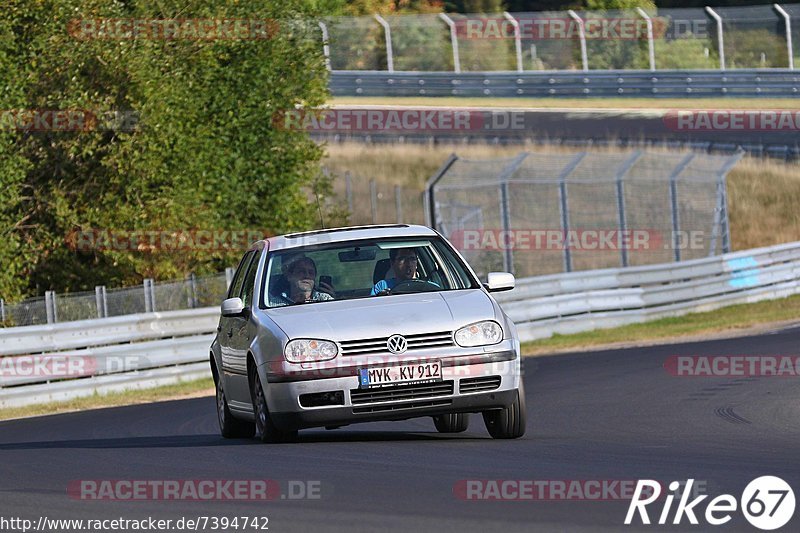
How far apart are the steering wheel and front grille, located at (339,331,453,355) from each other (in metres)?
0.90

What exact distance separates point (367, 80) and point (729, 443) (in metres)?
39.9

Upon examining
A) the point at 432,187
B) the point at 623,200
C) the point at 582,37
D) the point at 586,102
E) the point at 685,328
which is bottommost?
the point at 685,328

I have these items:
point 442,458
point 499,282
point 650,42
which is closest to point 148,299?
point 499,282

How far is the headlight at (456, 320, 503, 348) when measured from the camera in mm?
10391

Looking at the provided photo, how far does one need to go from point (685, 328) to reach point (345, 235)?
14.1 m

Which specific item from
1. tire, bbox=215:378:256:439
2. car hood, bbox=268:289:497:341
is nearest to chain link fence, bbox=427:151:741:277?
tire, bbox=215:378:256:439

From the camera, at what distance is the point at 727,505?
718cm

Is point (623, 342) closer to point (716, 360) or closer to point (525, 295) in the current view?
point (525, 295)

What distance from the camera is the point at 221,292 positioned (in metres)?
24.1

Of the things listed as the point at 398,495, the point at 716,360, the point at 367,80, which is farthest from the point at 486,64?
the point at 398,495

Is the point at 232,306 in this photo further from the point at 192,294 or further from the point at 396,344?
the point at 192,294

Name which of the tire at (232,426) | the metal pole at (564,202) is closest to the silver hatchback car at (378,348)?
the tire at (232,426)

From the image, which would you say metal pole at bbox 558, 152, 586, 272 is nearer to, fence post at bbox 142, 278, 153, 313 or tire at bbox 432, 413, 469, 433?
fence post at bbox 142, 278, 153, 313

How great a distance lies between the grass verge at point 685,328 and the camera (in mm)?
23734
